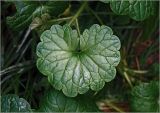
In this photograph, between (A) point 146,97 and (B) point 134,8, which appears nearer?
(B) point 134,8

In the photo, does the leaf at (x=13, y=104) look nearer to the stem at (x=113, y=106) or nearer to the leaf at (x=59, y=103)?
the leaf at (x=59, y=103)

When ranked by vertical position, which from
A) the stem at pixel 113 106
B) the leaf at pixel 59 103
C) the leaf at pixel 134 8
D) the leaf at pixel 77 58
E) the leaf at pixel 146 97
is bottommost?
the stem at pixel 113 106

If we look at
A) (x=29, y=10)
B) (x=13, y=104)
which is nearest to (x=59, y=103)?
(x=13, y=104)

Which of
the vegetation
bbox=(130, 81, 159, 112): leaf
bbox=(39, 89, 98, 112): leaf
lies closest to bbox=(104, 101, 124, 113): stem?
the vegetation

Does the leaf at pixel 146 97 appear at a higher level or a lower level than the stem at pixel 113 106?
higher

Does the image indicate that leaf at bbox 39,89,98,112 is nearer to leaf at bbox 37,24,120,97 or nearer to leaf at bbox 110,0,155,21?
leaf at bbox 37,24,120,97

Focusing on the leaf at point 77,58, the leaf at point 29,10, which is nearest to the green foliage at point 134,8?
the leaf at point 77,58

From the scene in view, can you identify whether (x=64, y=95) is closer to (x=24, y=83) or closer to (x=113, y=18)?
(x=24, y=83)

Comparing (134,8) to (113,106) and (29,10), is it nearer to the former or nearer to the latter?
(29,10)
